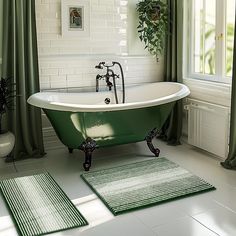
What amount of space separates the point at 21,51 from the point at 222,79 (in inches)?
89.4

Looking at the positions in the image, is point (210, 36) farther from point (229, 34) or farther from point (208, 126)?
point (208, 126)

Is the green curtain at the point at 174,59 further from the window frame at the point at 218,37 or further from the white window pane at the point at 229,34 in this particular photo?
the white window pane at the point at 229,34

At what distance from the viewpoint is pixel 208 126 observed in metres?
4.25

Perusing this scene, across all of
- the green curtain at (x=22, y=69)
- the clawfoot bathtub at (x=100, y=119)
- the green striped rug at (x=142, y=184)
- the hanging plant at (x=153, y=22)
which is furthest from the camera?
the hanging plant at (x=153, y=22)

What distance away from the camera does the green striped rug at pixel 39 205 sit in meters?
2.76

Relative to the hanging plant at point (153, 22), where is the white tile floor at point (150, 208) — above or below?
below

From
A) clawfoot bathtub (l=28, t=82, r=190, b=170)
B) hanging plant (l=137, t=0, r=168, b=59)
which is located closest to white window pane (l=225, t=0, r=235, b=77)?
clawfoot bathtub (l=28, t=82, r=190, b=170)

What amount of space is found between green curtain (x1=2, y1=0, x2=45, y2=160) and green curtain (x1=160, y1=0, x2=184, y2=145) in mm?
1675

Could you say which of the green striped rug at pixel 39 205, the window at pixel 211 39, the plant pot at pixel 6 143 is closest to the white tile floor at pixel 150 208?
the green striped rug at pixel 39 205

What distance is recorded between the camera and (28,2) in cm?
405

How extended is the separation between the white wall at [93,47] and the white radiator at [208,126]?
882 millimetres

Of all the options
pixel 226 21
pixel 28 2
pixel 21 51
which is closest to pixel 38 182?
pixel 21 51

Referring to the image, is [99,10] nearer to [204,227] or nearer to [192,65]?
[192,65]

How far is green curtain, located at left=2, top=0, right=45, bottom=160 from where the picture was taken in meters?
4.02
